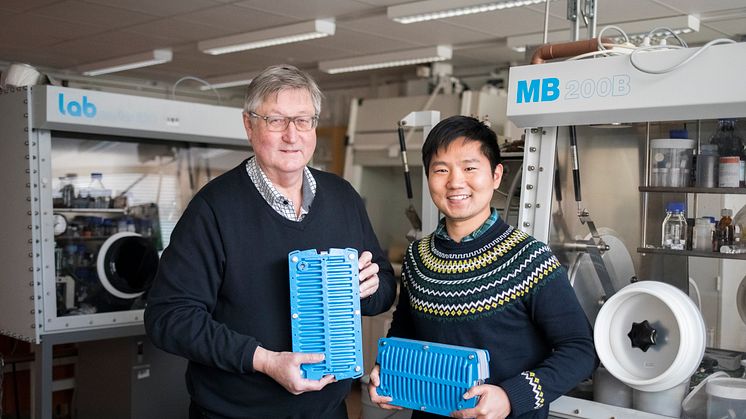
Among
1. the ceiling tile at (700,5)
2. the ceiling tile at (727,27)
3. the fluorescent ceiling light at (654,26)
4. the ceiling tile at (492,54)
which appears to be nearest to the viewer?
the ceiling tile at (700,5)

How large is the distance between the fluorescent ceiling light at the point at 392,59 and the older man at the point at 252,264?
5114 mm

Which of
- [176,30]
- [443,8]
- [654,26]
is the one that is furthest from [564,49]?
[176,30]

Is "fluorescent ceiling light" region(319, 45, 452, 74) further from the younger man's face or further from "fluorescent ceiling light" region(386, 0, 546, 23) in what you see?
the younger man's face

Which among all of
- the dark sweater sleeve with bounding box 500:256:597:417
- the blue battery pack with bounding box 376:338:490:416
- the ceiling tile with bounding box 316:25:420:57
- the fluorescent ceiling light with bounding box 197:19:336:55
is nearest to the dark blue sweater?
the blue battery pack with bounding box 376:338:490:416

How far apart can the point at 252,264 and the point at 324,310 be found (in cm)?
24

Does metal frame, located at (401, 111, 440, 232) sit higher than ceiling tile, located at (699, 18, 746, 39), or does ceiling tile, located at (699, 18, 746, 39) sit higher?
ceiling tile, located at (699, 18, 746, 39)

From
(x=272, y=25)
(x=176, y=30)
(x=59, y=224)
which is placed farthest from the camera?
(x=176, y=30)

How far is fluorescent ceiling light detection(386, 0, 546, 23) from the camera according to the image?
5023 millimetres

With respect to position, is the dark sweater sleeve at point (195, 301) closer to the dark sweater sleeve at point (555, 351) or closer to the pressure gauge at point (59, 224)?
the dark sweater sleeve at point (555, 351)

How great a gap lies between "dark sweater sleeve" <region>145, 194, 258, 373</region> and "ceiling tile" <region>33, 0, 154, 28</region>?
447 cm

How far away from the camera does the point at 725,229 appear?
2115 millimetres

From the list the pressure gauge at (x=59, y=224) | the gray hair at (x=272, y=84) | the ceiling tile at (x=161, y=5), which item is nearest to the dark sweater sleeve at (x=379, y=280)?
the gray hair at (x=272, y=84)

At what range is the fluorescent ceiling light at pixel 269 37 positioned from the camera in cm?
598

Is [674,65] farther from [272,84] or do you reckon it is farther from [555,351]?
[272,84]
